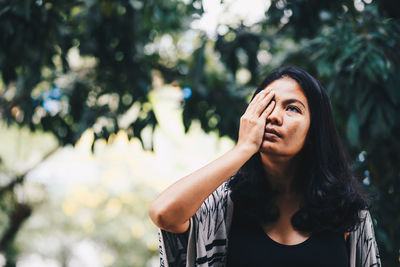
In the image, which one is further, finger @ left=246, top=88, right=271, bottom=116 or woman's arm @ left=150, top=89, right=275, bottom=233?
finger @ left=246, top=88, right=271, bottom=116

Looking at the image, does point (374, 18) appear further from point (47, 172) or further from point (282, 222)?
point (47, 172)

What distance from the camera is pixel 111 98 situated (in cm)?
405

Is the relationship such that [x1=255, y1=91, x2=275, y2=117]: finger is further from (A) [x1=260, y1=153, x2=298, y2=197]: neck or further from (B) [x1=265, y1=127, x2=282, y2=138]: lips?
(A) [x1=260, y1=153, x2=298, y2=197]: neck

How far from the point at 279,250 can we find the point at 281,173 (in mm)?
284

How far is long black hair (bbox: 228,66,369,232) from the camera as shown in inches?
61.9

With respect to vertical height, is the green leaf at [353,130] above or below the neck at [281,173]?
above

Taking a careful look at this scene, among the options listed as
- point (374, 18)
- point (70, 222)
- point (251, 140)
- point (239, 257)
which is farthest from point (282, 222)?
point (70, 222)

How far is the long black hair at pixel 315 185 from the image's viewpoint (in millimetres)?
1573

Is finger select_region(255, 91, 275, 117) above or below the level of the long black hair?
above

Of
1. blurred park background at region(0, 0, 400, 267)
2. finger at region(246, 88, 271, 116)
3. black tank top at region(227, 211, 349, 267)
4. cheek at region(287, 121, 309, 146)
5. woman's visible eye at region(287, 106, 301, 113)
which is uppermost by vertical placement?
blurred park background at region(0, 0, 400, 267)

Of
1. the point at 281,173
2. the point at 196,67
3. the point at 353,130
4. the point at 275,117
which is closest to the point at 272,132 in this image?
the point at 275,117

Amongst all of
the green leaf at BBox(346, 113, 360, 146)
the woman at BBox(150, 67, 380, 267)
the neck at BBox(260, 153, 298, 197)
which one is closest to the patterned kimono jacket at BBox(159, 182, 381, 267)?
the woman at BBox(150, 67, 380, 267)

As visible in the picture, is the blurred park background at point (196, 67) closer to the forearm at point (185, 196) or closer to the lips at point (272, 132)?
the lips at point (272, 132)

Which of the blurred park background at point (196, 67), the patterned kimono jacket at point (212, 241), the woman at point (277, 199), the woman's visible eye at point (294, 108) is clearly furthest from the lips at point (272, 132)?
the blurred park background at point (196, 67)
